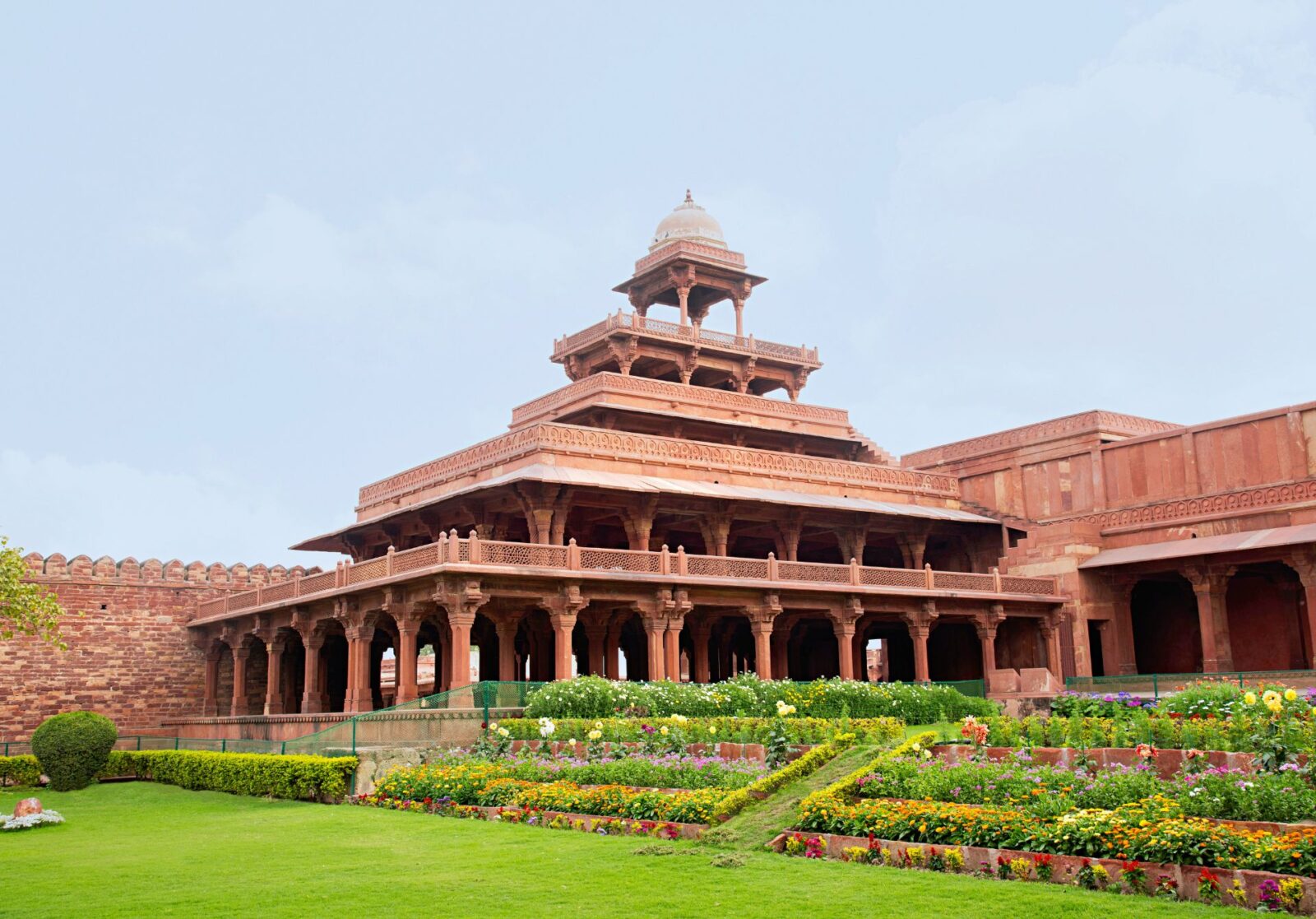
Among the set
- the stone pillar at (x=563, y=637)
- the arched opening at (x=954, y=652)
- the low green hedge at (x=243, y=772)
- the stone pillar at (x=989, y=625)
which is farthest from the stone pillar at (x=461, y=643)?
the arched opening at (x=954, y=652)

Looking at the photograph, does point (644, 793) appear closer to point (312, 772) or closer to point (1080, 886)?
point (1080, 886)

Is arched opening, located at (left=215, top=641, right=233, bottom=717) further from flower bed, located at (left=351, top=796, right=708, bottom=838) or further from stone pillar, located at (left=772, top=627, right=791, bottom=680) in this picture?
flower bed, located at (left=351, top=796, right=708, bottom=838)

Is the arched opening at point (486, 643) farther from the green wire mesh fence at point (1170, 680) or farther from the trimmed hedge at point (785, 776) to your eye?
the trimmed hedge at point (785, 776)

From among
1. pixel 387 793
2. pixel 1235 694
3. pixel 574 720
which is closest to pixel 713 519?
pixel 574 720

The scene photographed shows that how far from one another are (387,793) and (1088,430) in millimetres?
26682

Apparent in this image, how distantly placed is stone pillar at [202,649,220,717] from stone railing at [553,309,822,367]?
15061 millimetres

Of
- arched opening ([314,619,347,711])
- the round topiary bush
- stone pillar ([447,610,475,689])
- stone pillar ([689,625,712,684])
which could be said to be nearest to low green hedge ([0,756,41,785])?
the round topiary bush

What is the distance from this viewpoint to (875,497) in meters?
39.3

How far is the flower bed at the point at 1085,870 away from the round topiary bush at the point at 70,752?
64.2 feet

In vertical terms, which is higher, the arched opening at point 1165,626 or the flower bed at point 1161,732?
the arched opening at point 1165,626

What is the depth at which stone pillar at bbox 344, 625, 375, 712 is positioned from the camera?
30797 millimetres

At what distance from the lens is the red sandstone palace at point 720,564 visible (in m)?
31.5

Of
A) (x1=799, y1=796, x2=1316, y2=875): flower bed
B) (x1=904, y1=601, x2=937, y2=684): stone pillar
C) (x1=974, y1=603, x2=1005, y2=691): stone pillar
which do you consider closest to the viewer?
(x1=799, y1=796, x2=1316, y2=875): flower bed

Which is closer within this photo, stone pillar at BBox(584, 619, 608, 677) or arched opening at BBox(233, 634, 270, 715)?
stone pillar at BBox(584, 619, 608, 677)
